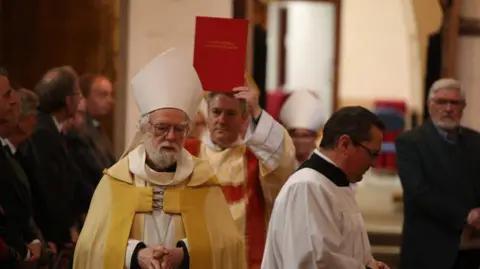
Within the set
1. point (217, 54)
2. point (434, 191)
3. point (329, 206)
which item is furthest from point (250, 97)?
point (434, 191)

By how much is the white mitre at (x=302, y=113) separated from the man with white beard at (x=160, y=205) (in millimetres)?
1629

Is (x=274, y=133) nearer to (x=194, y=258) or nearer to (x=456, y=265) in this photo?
(x=194, y=258)

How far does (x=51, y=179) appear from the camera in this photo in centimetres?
516

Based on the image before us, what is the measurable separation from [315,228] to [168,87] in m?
1.02

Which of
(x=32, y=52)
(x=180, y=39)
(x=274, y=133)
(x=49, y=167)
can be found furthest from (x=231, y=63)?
(x=32, y=52)

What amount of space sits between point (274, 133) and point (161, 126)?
0.82 m

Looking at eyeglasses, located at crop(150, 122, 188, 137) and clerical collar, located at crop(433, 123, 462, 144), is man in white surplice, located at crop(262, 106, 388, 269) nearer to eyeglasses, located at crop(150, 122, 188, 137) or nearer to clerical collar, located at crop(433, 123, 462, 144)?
eyeglasses, located at crop(150, 122, 188, 137)

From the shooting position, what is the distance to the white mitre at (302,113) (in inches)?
224

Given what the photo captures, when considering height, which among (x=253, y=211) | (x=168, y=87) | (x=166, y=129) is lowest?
(x=253, y=211)

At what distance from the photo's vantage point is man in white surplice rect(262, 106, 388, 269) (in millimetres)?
3451

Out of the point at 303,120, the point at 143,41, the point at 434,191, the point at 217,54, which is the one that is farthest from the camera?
the point at 143,41

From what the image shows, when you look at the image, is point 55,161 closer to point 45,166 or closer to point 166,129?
point 45,166

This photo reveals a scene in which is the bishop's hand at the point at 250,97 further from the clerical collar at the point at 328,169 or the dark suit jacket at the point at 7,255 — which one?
the dark suit jacket at the point at 7,255

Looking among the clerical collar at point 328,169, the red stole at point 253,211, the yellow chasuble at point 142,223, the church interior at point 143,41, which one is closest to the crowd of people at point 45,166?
the yellow chasuble at point 142,223
